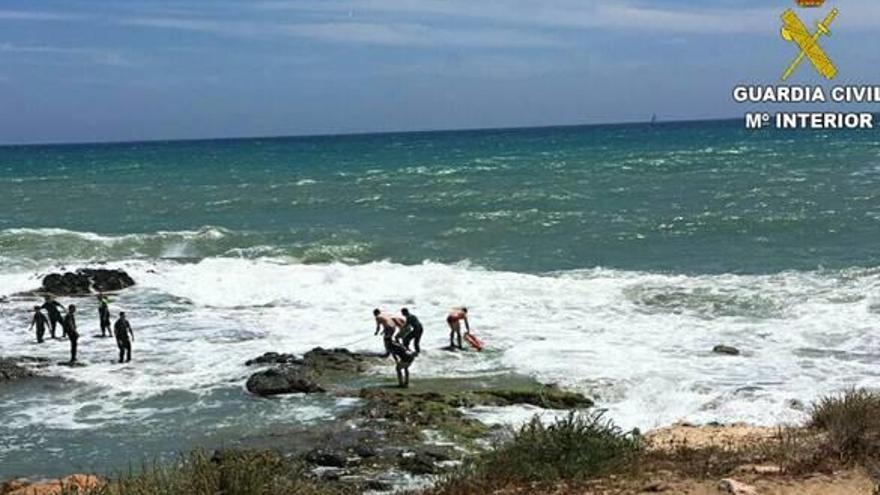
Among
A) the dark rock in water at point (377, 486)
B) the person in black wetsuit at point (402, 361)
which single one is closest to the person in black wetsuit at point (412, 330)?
the person in black wetsuit at point (402, 361)

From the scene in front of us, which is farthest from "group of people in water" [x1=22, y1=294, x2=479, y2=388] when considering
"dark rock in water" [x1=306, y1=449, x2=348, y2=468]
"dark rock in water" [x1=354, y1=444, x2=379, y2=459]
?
"dark rock in water" [x1=306, y1=449, x2=348, y2=468]

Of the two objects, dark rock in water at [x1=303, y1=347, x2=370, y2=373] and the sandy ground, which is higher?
the sandy ground

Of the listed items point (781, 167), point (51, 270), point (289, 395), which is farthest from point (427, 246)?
point (781, 167)

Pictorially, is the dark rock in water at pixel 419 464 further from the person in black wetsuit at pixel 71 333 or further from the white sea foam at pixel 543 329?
the person in black wetsuit at pixel 71 333

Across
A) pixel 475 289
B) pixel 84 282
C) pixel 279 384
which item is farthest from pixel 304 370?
pixel 84 282

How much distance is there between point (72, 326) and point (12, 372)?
1781 millimetres

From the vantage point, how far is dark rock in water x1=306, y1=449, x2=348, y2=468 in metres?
12.4

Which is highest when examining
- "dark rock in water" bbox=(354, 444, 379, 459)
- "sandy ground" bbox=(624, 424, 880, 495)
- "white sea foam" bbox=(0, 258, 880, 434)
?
"sandy ground" bbox=(624, 424, 880, 495)

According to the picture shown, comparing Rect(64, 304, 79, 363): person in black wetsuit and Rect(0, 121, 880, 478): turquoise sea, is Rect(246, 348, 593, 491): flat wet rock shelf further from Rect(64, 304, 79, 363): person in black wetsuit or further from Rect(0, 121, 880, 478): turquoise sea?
Rect(64, 304, 79, 363): person in black wetsuit

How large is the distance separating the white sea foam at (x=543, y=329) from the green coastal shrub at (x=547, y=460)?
611cm

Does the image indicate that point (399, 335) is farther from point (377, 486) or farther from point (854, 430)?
point (854, 430)

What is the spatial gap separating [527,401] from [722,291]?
1037 centimetres

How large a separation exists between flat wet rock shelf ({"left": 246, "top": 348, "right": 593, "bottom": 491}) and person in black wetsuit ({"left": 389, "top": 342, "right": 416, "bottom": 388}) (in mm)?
187

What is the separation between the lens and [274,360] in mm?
18469
